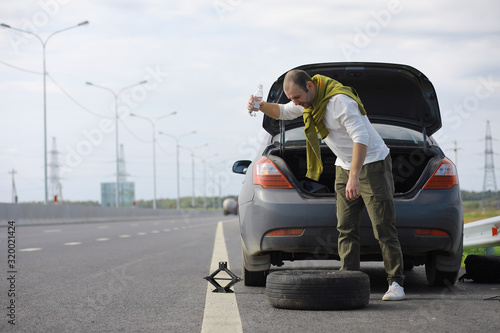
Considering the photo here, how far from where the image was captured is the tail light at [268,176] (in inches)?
226

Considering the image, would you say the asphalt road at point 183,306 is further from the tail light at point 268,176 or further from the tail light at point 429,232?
→ the tail light at point 268,176

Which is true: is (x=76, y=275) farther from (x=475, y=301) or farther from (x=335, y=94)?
(x=475, y=301)

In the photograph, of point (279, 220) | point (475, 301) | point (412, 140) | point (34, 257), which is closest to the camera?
point (475, 301)

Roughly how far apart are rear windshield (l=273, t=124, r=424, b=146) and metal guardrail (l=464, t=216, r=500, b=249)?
1.70 metres

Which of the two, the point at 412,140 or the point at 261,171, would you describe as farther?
the point at 412,140

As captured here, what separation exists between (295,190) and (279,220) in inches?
10.8

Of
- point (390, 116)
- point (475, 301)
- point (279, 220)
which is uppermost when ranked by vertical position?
point (390, 116)

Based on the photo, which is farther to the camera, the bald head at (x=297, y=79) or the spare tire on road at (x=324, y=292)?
the bald head at (x=297, y=79)

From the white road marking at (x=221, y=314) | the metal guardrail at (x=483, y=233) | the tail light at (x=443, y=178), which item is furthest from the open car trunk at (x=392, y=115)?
the metal guardrail at (x=483, y=233)

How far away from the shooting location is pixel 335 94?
530 cm

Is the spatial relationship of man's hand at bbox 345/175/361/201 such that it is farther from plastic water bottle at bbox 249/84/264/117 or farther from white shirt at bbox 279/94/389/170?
plastic water bottle at bbox 249/84/264/117

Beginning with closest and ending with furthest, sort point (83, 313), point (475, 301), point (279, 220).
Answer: point (83, 313) < point (475, 301) < point (279, 220)

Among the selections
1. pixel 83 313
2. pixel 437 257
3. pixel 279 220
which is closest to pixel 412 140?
pixel 437 257

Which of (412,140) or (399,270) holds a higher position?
(412,140)
